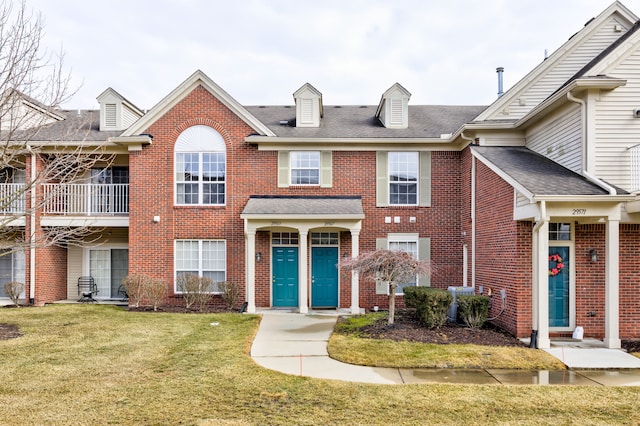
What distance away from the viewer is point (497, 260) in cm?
1157

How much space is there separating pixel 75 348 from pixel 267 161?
26.6ft

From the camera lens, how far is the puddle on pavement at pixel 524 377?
7227mm

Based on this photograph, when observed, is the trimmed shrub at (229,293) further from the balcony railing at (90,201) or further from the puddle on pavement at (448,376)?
the puddle on pavement at (448,376)

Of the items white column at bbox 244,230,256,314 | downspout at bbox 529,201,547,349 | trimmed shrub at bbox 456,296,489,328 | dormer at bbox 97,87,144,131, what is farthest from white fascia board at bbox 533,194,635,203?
dormer at bbox 97,87,144,131

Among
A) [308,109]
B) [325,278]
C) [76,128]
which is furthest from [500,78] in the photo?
[76,128]

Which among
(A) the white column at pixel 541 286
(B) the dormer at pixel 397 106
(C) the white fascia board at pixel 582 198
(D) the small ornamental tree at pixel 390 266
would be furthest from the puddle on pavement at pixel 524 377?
(B) the dormer at pixel 397 106

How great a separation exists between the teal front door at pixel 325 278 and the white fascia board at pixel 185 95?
4.37 metres

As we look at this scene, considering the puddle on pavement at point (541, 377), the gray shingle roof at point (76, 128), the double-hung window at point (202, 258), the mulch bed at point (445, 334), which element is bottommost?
the puddle on pavement at point (541, 377)

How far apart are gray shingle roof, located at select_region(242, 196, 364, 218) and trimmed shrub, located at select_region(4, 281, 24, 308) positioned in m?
8.31

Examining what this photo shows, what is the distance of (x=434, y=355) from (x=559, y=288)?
417cm

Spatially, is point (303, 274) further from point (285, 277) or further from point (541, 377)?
point (541, 377)

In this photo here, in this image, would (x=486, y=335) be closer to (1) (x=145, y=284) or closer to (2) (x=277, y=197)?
(2) (x=277, y=197)

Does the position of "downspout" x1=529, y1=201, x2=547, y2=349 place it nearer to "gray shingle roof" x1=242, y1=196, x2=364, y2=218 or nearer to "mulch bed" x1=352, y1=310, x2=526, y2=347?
"mulch bed" x1=352, y1=310, x2=526, y2=347

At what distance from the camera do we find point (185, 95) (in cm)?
1503
